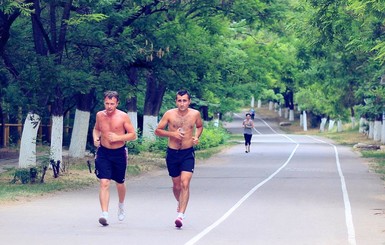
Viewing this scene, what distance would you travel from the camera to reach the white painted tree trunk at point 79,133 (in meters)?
31.9

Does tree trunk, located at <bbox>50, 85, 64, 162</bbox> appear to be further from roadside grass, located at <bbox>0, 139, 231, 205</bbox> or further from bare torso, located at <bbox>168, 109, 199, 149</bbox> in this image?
bare torso, located at <bbox>168, 109, 199, 149</bbox>

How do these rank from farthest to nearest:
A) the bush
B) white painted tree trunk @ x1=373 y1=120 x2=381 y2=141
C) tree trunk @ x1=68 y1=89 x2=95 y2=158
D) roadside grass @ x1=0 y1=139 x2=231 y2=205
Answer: white painted tree trunk @ x1=373 y1=120 x2=381 y2=141 < the bush < tree trunk @ x1=68 y1=89 x2=95 y2=158 < roadside grass @ x1=0 y1=139 x2=231 y2=205

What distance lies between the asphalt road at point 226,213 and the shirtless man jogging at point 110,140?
790mm

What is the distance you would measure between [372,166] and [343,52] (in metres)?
7.88

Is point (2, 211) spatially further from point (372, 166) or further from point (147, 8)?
point (372, 166)

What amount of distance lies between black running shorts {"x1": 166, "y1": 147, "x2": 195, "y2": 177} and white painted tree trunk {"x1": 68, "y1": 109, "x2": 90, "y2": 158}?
16.9 m

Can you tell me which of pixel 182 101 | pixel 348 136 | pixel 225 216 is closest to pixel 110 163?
pixel 182 101

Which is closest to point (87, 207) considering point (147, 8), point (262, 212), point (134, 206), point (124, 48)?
point (134, 206)

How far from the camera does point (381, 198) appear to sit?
70.8 feet

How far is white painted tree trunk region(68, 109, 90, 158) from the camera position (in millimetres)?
31875

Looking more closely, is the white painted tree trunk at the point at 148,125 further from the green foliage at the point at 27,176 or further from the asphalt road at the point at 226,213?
the green foliage at the point at 27,176

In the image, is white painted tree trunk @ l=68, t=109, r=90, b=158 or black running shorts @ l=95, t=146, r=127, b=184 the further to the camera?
white painted tree trunk @ l=68, t=109, r=90, b=158

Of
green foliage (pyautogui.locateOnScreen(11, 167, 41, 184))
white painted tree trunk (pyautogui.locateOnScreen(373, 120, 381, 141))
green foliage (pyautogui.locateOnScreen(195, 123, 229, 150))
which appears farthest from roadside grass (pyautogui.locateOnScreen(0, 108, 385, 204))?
white painted tree trunk (pyautogui.locateOnScreen(373, 120, 381, 141))

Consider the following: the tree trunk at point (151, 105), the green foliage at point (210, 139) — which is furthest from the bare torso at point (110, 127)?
the green foliage at point (210, 139)
